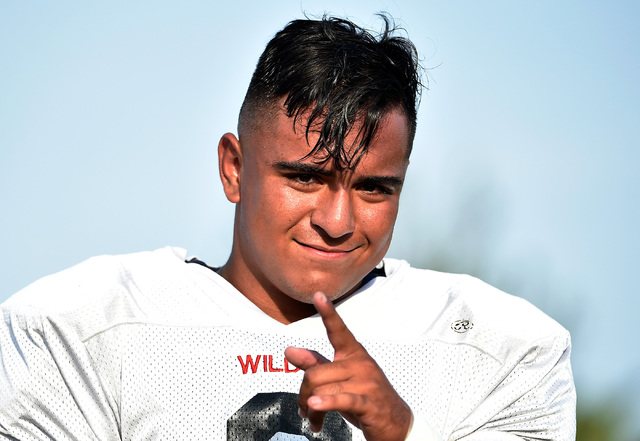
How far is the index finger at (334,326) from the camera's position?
1752mm

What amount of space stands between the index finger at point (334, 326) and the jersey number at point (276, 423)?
0.47 meters

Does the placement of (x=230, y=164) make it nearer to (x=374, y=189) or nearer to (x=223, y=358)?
(x=374, y=189)

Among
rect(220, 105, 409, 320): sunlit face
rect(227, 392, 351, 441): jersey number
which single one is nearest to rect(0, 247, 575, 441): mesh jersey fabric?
rect(227, 392, 351, 441): jersey number

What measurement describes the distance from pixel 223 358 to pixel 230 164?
22.5 inches

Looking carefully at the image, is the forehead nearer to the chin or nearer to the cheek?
the cheek

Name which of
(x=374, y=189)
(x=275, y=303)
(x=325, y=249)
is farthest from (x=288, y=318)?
(x=374, y=189)

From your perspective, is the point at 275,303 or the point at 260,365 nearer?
the point at 260,365

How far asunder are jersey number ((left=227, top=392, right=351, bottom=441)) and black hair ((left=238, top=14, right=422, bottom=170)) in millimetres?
599

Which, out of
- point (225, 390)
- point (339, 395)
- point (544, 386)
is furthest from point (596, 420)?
point (339, 395)

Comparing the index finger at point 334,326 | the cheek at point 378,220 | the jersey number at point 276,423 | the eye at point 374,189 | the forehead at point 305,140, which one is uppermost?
the forehead at point 305,140

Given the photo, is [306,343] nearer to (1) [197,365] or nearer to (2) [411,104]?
(1) [197,365]

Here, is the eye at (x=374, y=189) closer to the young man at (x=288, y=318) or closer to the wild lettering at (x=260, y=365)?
the young man at (x=288, y=318)

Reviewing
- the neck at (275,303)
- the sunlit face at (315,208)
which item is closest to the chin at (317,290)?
the sunlit face at (315,208)

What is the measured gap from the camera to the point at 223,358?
2.25 meters
